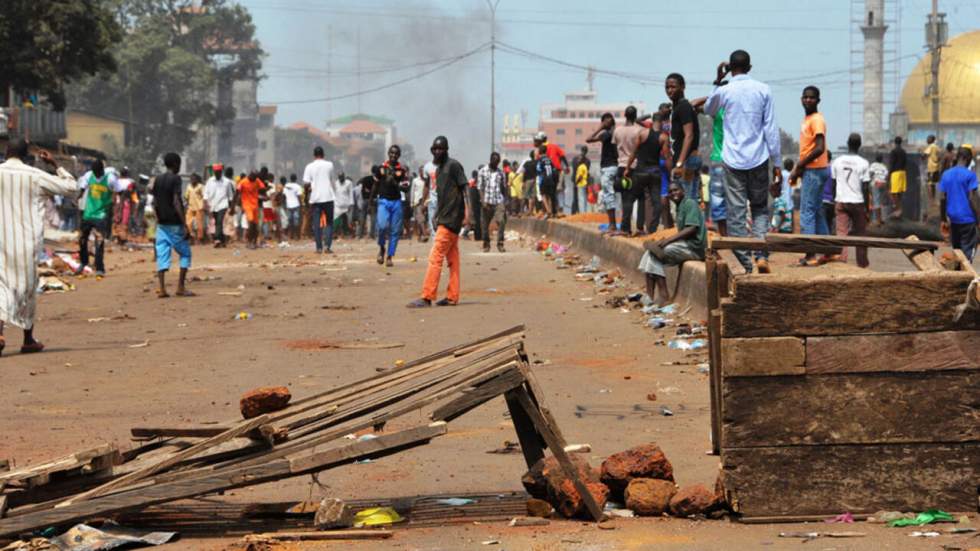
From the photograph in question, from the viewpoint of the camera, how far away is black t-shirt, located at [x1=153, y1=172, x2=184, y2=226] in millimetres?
16797

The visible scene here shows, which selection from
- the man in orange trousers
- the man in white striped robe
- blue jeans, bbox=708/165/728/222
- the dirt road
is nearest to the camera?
the dirt road

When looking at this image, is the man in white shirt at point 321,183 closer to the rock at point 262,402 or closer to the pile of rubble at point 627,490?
the rock at point 262,402

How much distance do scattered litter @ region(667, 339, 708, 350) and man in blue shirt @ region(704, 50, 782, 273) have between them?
0.97 m

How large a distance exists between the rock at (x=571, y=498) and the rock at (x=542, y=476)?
7 cm

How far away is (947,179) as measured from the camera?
16141mm

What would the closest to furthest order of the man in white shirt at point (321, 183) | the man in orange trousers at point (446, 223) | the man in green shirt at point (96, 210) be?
the man in orange trousers at point (446, 223) < the man in green shirt at point (96, 210) < the man in white shirt at point (321, 183)

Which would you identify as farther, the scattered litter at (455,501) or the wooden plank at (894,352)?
the scattered litter at (455,501)

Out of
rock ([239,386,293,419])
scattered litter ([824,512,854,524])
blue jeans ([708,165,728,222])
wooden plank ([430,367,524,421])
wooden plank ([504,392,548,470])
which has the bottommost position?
scattered litter ([824,512,854,524])

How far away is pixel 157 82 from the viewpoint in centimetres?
8194

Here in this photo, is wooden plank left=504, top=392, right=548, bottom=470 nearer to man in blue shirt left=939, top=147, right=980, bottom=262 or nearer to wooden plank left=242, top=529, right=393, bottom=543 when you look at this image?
wooden plank left=242, top=529, right=393, bottom=543

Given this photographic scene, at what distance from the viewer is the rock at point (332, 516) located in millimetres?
5516

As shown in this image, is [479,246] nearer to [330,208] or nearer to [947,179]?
[330,208]

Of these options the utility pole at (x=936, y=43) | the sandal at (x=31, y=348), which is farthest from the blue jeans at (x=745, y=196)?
the utility pole at (x=936, y=43)

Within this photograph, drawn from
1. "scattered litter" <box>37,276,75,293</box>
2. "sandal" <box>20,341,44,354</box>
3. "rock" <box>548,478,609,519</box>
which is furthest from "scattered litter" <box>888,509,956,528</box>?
"scattered litter" <box>37,276,75,293</box>
